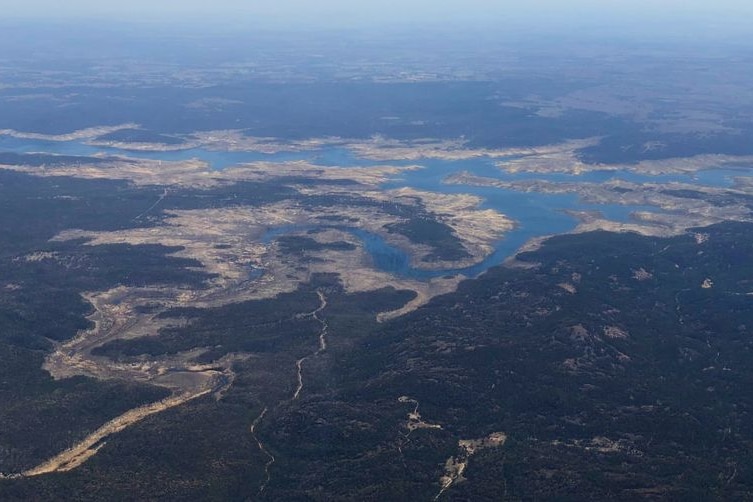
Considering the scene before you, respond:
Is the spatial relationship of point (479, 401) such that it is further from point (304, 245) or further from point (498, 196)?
point (498, 196)

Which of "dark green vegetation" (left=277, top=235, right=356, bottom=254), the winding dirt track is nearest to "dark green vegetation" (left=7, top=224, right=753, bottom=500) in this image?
the winding dirt track

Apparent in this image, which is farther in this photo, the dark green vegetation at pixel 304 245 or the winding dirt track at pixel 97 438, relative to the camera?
the dark green vegetation at pixel 304 245

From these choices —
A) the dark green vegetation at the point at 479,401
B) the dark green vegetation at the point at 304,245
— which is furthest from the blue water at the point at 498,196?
the dark green vegetation at the point at 479,401

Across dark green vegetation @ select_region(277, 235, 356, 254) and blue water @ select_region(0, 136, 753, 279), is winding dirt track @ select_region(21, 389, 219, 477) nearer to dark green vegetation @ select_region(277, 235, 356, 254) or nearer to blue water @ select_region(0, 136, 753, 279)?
blue water @ select_region(0, 136, 753, 279)

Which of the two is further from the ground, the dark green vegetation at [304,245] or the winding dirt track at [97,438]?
the winding dirt track at [97,438]

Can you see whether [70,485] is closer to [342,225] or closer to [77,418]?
[77,418]

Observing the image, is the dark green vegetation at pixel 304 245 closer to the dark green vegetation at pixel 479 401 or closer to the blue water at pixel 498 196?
the blue water at pixel 498 196

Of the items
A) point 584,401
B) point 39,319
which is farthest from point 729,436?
point 39,319
